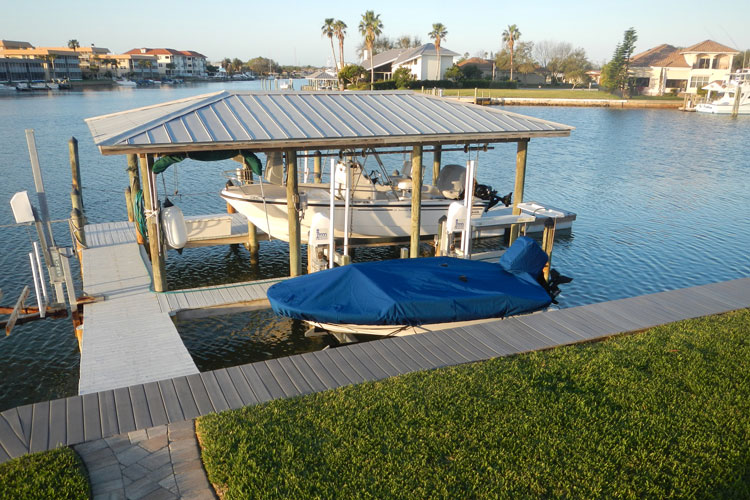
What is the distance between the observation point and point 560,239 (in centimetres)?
2050

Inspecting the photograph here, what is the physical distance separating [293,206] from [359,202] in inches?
117

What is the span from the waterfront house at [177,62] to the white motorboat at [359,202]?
177454 millimetres

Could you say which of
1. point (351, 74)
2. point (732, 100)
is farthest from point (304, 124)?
point (732, 100)

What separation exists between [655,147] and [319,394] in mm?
43143

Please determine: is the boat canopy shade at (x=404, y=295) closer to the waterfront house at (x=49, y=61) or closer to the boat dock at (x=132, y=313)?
the boat dock at (x=132, y=313)

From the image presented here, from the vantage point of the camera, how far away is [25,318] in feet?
36.2

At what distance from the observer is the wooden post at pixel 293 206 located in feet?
42.3

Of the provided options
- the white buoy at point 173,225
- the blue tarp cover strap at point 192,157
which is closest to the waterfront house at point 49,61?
the white buoy at point 173,225

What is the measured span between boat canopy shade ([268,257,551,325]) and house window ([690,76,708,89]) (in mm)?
90471

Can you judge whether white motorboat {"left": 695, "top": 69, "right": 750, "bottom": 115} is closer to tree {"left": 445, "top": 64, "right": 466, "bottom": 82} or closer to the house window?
the house window

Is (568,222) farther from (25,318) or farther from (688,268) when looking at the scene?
(25,318)

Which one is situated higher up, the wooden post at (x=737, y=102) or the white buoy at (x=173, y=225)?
the wooden post at (x=737, y=102)

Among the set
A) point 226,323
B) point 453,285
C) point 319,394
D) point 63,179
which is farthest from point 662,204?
point 63,179

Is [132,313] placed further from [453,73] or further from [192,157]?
[453,73]
